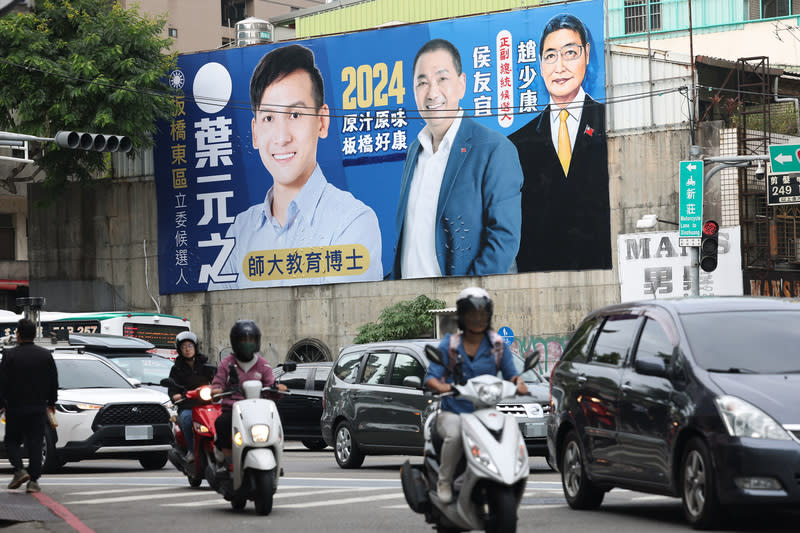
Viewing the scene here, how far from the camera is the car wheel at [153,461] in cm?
2041

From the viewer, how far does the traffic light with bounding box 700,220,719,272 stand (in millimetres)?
26531

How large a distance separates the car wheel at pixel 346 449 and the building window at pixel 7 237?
37751mm

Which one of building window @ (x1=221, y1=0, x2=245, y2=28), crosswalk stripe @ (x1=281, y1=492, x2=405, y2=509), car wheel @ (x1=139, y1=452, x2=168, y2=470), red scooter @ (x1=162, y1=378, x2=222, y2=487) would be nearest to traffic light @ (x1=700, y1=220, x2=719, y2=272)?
car wheel @ (x1=139, y1=452, x2=168, y2=470)

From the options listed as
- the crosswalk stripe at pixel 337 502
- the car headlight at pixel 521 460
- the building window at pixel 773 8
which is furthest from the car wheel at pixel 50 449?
the building window at pixel 773 8

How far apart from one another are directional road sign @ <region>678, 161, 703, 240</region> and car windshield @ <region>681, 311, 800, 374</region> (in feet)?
58.1

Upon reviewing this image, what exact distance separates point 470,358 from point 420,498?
101cm

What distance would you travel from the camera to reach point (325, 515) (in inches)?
469

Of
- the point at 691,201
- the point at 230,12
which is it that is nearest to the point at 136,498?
the point at 691,201

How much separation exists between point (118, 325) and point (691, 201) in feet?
48.9

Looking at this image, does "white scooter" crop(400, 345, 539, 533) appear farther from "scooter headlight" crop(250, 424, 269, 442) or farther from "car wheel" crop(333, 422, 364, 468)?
"car wheel" crop(333, 422, 364, 468)

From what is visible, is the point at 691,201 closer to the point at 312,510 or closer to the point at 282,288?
the point at 282,288

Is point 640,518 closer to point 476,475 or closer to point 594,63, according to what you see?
point 476,475

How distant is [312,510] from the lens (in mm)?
12438

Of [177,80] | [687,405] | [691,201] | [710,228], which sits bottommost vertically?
[687,405]
